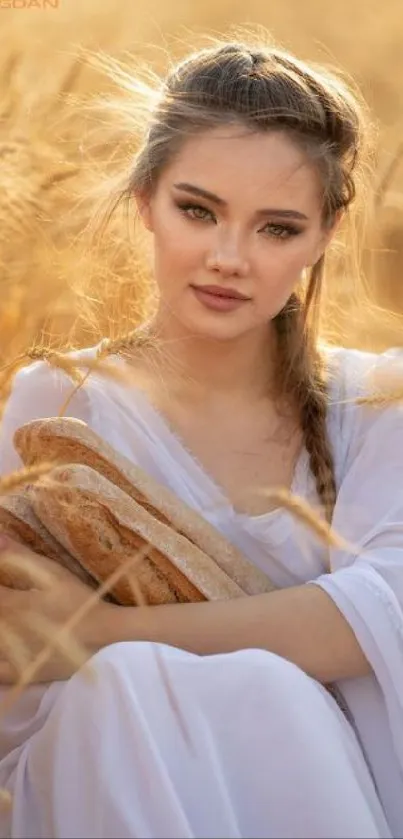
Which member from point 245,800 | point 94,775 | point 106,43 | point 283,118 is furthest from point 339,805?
point 106,43

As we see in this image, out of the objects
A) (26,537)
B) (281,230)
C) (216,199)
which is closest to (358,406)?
(281,230)

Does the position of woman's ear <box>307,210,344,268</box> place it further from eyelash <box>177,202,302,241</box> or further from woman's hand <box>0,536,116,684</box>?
woman's hand <box>0,536,116,684</box>

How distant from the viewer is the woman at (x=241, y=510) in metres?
1.69

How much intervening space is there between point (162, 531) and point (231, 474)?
1.32 feet

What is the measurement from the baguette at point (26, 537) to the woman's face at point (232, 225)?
1.32ft

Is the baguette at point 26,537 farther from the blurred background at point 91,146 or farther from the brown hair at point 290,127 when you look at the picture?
the brown hair at point 290,127

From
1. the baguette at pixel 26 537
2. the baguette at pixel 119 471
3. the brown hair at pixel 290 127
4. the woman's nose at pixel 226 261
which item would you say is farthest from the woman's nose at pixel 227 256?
the baguette at pixel 26 537

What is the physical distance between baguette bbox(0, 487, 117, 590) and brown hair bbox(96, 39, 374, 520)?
0.48m

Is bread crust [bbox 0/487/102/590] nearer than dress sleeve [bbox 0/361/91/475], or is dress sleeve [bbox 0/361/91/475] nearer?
bread crust [bbox 0/487/102/590]

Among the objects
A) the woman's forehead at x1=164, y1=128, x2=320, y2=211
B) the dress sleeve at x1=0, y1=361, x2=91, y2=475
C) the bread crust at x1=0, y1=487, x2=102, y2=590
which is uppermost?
the woman's forehead at x1=164, y1=128, x2=320, y2=211

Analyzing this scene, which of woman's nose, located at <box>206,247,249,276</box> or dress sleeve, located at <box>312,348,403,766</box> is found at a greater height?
woman's nose, located at <box>206,247,249,276</box>

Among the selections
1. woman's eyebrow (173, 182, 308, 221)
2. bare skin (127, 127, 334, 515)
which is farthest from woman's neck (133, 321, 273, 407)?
woman's eyebrow (173, 182, 308, 221)

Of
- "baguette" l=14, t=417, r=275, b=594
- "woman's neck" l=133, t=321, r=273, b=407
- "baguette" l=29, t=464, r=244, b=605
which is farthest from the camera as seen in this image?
"woman's neck" l=133, t=321, r=273, b=407

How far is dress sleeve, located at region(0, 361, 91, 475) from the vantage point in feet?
7.73
